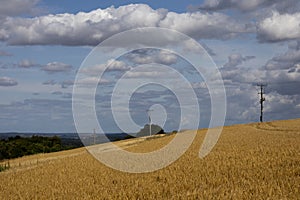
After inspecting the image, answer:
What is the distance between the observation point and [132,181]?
16.9m

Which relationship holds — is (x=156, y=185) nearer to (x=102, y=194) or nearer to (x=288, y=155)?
(x=102, y=194)

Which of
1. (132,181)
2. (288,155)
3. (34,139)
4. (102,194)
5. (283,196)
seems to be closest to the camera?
(283,196)

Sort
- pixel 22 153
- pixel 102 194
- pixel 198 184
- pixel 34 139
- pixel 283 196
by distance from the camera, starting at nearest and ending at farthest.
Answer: pixel 283 196 < pixel 102 194 < pixel 198 184 < pixel 22 153 < pixel 34 139

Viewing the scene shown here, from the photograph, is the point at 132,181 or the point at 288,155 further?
the point at 288,155

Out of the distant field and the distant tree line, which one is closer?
the distant field

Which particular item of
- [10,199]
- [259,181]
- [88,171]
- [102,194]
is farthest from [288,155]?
[10,199]

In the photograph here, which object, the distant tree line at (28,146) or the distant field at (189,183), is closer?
the distant field at (189,183)

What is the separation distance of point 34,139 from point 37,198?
87.1m

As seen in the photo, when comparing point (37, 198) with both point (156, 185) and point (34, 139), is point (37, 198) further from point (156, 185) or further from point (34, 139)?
point (34, 139)

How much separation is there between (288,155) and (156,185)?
364 inches

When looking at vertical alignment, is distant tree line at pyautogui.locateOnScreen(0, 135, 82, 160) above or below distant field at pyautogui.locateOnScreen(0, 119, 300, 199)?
below

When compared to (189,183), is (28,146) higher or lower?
lower

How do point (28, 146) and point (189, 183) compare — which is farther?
point (28, 146)

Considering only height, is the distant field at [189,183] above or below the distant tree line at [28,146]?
above
